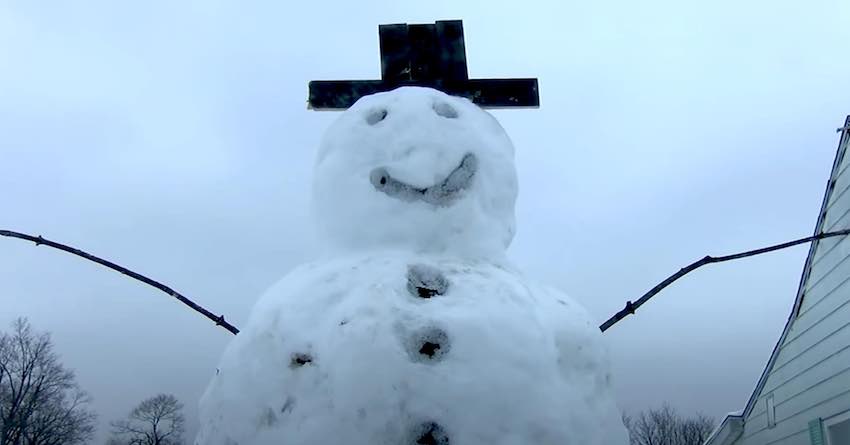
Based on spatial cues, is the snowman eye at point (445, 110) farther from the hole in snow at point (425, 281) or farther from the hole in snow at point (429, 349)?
the hole in snow at point (429, 349)

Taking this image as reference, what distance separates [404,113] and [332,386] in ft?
4.20

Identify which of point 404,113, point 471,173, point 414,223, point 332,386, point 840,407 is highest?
point 840,407

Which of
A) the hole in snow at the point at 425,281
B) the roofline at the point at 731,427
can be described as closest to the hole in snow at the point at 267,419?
the hole in snow at the point at 425,281

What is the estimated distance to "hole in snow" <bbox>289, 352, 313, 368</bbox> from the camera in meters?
2.36

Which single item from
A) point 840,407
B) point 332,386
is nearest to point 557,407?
point 332,386

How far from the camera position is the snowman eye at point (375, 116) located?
3100 millimetres

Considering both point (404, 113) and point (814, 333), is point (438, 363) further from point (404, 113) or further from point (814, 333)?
point (814, 333)

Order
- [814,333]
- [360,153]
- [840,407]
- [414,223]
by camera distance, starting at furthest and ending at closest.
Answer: [814,333] < [840,407] < [360,153] < [414,223]

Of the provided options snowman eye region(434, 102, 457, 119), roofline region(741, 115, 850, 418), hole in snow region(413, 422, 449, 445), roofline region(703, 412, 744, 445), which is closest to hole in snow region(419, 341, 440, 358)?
hole in snow region(413, 422, 449, 445)

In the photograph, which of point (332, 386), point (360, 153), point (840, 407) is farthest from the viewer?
point (840, 407)

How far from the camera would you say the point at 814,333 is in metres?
6.35

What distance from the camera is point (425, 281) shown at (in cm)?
256

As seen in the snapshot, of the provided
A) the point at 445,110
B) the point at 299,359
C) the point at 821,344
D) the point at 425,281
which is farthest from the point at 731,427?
the point at 299,359

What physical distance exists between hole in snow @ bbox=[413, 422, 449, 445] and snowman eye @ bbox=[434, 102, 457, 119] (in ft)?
4.67
